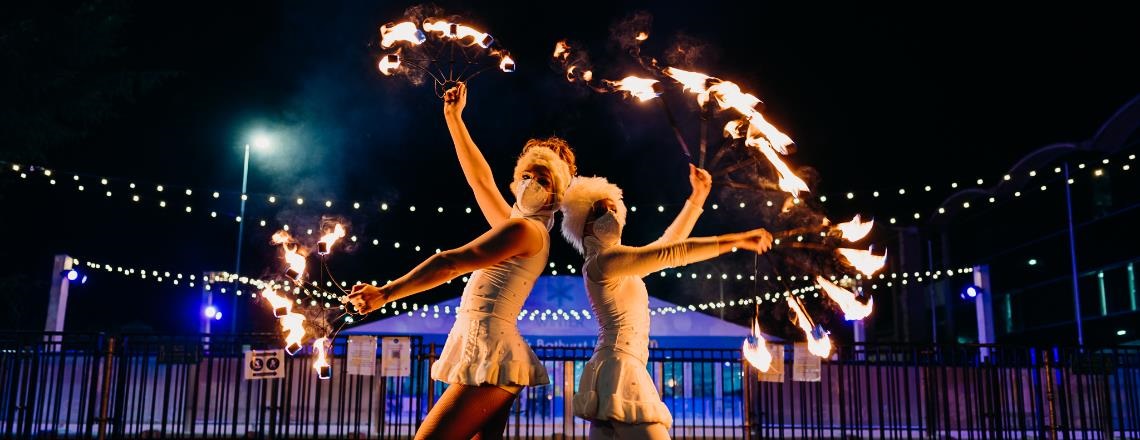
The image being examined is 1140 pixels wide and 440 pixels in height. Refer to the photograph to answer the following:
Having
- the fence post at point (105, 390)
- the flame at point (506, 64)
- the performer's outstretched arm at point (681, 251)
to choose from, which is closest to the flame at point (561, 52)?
the flame at point (506, 64)

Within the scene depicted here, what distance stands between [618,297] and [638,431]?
24.1 inches

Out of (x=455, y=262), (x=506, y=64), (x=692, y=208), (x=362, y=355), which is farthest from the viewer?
(x=362, y=355)

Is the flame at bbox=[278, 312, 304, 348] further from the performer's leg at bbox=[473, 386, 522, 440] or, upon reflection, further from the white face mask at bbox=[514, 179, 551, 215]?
the white face mask at bbox=[514, 179, 551, 215]

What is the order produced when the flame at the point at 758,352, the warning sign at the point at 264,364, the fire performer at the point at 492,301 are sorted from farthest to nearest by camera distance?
the warning sign at the point at 264,364
the flame at the point at 758,352
the fire performer at the point at 492,301

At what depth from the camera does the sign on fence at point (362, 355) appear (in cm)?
970

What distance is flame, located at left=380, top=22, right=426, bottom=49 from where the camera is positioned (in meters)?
5.81

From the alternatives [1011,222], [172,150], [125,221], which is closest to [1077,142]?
[1011,222]

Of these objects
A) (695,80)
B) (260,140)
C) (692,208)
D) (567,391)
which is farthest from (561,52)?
(260,140)

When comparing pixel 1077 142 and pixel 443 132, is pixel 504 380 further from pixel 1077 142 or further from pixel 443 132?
pixel 1077 142

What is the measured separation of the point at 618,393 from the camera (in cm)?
376

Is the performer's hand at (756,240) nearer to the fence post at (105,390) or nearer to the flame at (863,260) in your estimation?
the flame at (863,260)

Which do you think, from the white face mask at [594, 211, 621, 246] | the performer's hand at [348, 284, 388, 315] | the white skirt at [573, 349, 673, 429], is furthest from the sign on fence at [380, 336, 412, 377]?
the performer's hand at [348, 284, 388, 315]

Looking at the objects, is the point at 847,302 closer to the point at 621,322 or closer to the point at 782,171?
the point at 782,171

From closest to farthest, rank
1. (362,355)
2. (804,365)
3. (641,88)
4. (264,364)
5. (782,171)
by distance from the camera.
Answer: (782,171) → (641,88) → (264,364) → (362,355) → (804,365)
